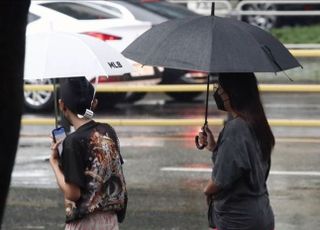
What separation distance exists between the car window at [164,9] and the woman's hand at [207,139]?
888cm

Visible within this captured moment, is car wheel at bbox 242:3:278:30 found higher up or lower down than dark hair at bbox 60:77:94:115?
lower down

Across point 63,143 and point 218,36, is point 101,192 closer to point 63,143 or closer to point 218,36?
point 63,143

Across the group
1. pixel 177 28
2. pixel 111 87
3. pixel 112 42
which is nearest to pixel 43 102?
pixel 112 42

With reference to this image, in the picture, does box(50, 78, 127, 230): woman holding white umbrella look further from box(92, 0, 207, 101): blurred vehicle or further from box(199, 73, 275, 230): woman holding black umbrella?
box(92, 0, 207, 101): blurred vehicle

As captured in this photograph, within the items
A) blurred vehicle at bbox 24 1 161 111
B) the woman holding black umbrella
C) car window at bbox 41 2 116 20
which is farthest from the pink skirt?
car window at bbox 41 2 116 20

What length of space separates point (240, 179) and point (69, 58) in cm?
131

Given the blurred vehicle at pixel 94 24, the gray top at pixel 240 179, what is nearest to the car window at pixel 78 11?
the blurred vehicle at pixel 94 24

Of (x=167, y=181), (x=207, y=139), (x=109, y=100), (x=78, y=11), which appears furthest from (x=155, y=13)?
(x=207, y=139)

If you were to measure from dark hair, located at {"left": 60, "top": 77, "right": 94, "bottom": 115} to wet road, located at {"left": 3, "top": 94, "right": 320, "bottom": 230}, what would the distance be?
294 centimetres

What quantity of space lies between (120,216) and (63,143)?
0.49 metres

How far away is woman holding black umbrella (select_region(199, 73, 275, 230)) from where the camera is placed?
421cm

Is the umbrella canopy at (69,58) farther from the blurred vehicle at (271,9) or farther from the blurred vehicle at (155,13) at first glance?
the blurred vehicle at (271,9)

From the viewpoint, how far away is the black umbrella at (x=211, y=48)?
432cm

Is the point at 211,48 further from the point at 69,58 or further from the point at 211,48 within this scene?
the point at 69,58
